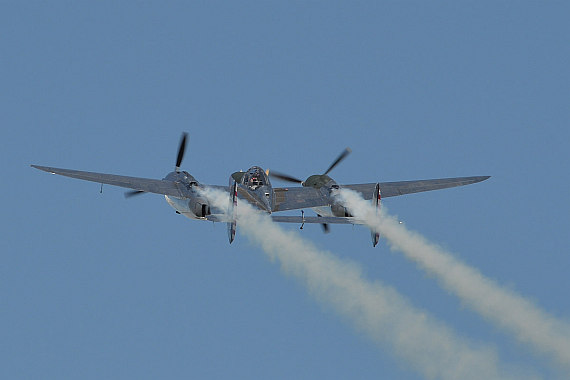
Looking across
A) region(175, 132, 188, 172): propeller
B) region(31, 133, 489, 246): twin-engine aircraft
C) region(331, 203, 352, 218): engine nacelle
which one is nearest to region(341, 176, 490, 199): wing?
region(31, 133, 489, 246): twin-engine aircraft

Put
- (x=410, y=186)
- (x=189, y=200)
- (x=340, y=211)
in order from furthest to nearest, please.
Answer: (x=410, y=186), (x=340, y=211), (x=189, y=200)

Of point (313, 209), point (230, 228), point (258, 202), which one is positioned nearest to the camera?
point (230, 228)

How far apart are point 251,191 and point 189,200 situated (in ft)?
14.1

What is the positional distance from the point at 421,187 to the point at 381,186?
336 cm

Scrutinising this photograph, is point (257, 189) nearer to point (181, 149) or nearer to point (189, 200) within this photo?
point (189, 200)

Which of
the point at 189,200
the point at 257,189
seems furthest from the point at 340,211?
the point at 189,200

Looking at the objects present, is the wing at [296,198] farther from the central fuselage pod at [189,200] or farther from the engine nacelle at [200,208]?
the central fuselage pod at [189,200]

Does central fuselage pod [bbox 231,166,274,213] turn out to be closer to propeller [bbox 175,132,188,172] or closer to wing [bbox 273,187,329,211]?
wing [bbox 273,187,329,211]

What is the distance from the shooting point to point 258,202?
77.6 metres

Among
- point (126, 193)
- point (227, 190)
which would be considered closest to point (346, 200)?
point (227, 190)

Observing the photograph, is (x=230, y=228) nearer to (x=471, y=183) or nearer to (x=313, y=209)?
(x=313, y=209)

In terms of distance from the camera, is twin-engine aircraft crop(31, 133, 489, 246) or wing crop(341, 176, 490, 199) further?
wing crop(341, 176, 490, 199)

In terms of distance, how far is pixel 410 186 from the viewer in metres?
85.6

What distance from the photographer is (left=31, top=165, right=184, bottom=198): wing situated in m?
78.3
